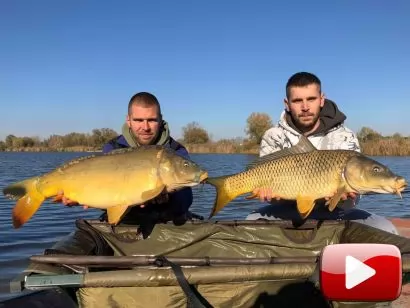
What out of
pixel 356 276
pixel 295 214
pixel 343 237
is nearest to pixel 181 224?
pixel 295 214

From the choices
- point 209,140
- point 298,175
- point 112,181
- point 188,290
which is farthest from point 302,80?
point 209,140

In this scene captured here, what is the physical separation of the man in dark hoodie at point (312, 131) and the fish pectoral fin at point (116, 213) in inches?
43.2

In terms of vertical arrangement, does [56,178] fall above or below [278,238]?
above

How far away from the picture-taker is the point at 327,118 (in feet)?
11.7

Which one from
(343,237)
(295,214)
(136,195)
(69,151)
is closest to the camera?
(136,195)

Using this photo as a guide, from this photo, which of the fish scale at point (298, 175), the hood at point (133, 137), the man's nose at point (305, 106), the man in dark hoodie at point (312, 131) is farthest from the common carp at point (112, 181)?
the man's nose at point (305, 106)

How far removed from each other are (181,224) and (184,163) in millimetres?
595

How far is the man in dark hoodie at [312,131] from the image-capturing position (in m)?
3.33

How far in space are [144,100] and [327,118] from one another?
1.34 meters

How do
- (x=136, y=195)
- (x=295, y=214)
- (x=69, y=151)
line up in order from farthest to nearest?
(x=69, y=151), (x=295, y=214), (x=136, y=195)

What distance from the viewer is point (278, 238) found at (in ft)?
10.4

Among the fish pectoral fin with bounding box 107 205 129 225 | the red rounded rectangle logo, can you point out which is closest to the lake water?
the fish pectoral fin with bounding box 107 205 129 225

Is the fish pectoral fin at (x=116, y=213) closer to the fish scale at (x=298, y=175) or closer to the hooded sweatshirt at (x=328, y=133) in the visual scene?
the fish scale at (x=298, y=175)

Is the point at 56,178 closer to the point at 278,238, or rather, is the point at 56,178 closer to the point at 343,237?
the point at 278,238
